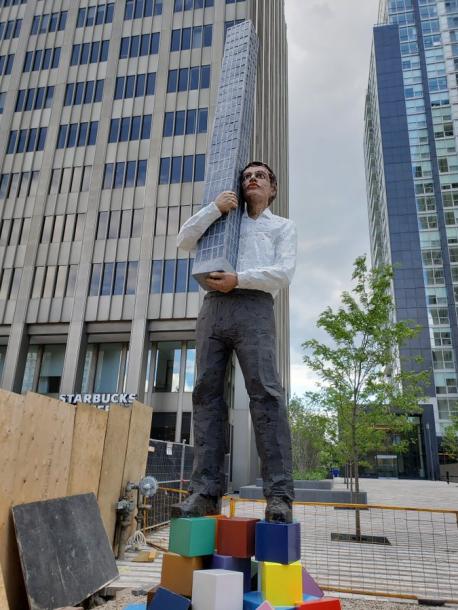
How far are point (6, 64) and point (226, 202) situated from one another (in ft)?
128

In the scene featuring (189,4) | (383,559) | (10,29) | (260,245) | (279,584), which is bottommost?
(383,559)

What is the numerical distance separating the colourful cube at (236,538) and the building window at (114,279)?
24151 millimetres

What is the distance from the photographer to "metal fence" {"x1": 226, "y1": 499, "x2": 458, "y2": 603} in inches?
247

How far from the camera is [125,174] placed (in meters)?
29.4

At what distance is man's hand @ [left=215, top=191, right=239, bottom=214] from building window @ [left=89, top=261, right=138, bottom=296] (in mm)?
23152

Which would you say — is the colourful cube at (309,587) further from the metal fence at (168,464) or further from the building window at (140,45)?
the building window at (140,45)

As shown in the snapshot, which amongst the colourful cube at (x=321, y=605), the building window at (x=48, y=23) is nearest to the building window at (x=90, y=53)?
the building window at (x=48, y=23)

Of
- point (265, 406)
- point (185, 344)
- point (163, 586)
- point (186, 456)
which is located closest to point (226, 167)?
point (265, 406)

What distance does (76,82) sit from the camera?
1282 inches

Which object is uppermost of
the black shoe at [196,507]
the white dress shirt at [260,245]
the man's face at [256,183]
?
the man's face at [256,183]

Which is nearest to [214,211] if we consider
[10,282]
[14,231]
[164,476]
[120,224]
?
[164,476]

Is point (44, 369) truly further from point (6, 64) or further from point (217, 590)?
point (217, 590)

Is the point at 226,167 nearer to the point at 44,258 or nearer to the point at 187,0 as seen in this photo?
the point at 44,258

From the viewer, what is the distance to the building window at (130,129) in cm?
3016
